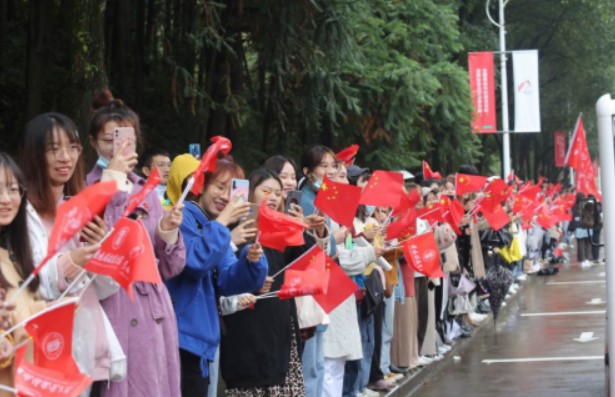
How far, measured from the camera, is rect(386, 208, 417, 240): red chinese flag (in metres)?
9.96

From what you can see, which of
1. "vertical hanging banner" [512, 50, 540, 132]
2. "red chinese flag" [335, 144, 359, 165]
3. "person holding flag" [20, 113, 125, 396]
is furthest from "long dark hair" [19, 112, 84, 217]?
"vertical hanging banner" [512, 50, 540, 132]

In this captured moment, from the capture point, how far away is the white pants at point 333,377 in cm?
938

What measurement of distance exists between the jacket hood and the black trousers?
828 millimetres

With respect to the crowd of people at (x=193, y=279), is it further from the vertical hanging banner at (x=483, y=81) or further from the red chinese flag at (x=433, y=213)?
the vertical hanging banner at (x=483, y=81)

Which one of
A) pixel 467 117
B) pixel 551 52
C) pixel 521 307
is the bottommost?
pixel 521 307

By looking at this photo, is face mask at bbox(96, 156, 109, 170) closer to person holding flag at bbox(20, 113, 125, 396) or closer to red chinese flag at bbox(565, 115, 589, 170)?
person holding flag at bbox(20, 113, 125, 396)

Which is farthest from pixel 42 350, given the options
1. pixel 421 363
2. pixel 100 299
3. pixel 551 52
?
pixel 551 52

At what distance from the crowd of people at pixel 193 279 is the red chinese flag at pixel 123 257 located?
0.09 m

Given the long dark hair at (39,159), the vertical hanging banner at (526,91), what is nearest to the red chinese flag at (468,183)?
the long dark hair at (39,159)

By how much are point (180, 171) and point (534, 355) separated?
9703 millimetres

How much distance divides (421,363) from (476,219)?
11.5ft

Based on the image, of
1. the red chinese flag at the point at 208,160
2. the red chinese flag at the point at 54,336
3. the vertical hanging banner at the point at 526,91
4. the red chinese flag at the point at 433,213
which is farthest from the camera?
the vertical hanging banner at the point at 526,91

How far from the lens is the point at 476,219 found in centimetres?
1639

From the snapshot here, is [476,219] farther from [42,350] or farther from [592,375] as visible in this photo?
[42,350]
